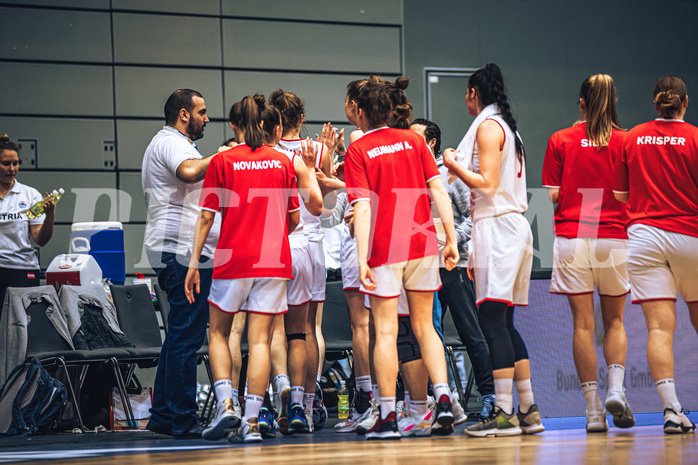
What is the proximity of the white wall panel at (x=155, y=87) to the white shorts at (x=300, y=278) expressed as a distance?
4.06m

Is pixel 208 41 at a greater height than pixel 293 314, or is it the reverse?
pixel 208 41

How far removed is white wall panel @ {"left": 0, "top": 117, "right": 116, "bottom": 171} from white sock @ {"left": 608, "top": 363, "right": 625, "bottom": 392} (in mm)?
5655

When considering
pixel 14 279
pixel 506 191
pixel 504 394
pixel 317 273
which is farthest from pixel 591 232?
pixel 14 279

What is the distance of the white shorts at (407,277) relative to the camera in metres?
Answer: 3.92

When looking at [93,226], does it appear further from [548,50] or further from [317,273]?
[548,50]

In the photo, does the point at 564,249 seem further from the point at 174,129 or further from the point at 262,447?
the point at 174,129

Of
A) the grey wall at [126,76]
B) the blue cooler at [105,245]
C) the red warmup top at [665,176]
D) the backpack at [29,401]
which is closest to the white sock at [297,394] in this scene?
the backpack at [29,401]

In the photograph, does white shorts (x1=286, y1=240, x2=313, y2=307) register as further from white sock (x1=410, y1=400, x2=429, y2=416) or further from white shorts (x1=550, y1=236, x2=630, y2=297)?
white shorts (x1=550, y1=236, x2=630, y2=297)

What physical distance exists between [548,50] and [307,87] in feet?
9.56

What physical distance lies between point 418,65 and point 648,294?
5.63 m

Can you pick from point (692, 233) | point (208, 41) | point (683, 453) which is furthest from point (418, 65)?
point (683, 453)

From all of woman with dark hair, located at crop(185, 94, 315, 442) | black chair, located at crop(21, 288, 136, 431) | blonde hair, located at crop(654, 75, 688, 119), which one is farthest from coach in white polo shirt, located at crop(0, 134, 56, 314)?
blonde hair, located at crop(654, 75, 688, 119)

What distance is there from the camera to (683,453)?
2822 mm

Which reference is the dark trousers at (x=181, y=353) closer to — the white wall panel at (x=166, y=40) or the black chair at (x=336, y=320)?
the black chair at (x=336, y=320)
